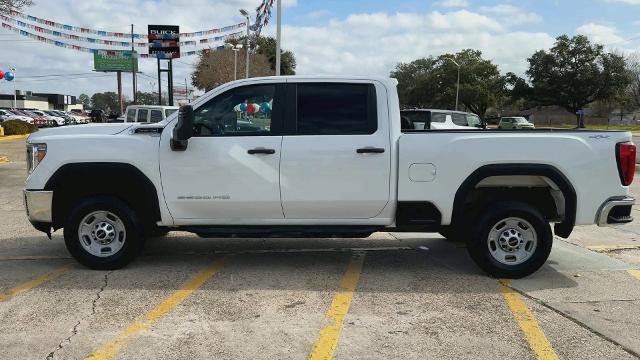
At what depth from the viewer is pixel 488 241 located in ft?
18.0

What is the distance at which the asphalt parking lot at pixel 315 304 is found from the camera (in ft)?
12.8

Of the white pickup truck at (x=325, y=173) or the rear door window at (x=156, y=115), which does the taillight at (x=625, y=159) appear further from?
the rear door window at (x=156, y=115)

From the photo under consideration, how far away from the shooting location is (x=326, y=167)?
5285mm

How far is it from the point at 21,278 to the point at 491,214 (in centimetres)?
477

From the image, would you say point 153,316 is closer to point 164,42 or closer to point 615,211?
point 615,211

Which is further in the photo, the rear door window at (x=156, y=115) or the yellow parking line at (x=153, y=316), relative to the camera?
the rear door window at (x=156, y=115)

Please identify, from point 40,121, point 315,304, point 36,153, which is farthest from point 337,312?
point 40,121

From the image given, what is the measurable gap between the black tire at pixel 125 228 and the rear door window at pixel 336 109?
1.97 metres

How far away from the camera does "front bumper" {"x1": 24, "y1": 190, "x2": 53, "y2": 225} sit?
5.46 m

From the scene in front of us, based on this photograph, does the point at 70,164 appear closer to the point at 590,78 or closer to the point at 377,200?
the point at 377,200

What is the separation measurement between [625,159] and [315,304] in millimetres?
3279

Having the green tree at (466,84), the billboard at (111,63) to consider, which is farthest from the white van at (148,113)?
the green tree at (466,84)

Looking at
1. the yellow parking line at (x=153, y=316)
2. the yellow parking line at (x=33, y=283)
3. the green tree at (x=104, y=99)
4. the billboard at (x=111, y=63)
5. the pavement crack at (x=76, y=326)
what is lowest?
the yellow parking line at (x=33, y=283)

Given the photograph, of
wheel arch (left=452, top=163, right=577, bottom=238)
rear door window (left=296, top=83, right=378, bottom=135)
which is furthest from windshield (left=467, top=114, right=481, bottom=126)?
rear door window (left=296, top=83, right=378, bottom=135)
